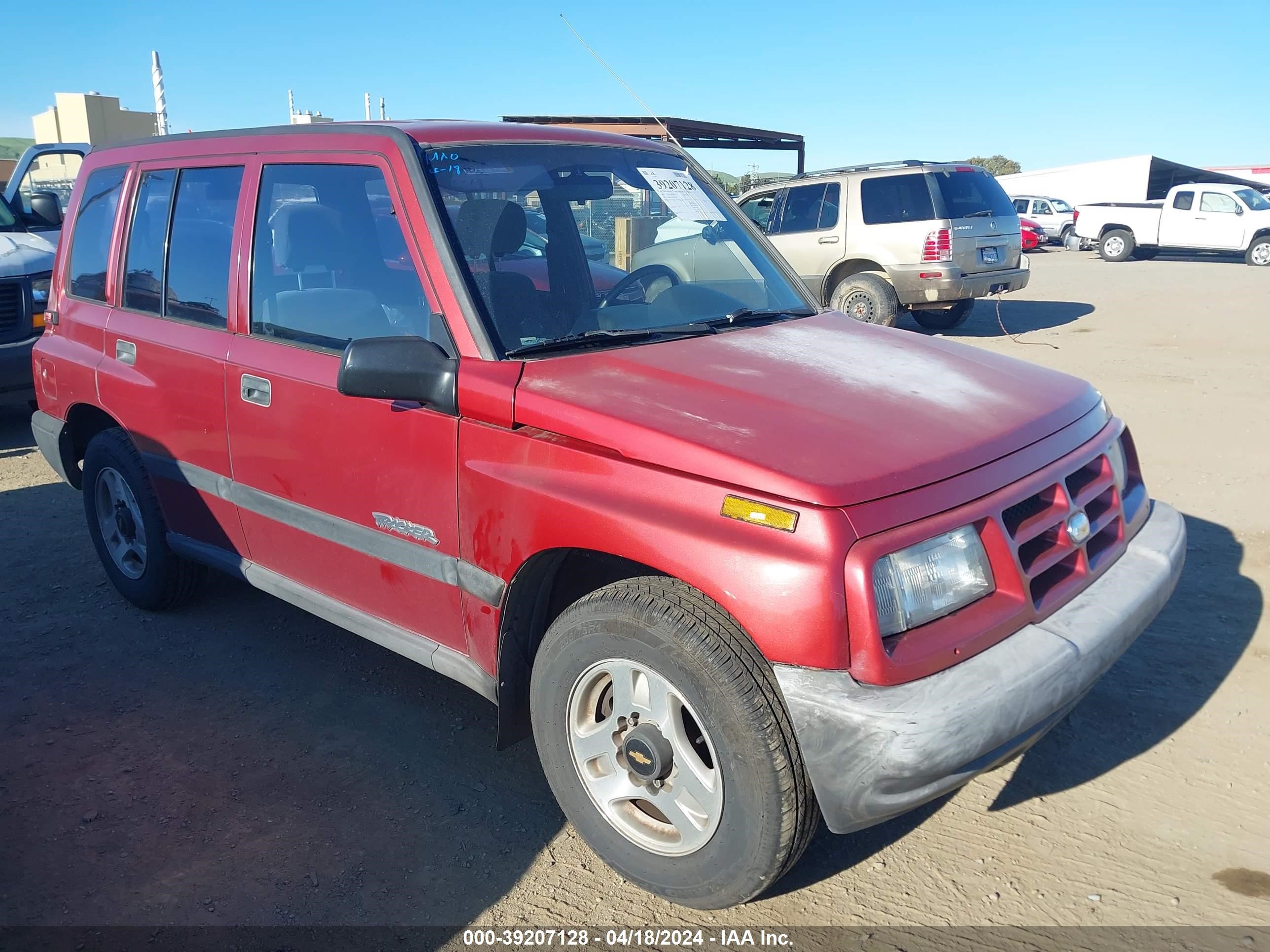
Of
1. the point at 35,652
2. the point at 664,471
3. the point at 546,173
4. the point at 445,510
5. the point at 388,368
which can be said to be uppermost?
the point at 546,173

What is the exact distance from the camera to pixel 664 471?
2377mm

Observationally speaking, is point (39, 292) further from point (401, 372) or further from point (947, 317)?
point (947, 317)

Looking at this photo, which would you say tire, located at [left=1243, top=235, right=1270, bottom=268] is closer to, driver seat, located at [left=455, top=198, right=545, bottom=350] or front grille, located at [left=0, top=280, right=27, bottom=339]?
front grille, located at [left=0, top=280, right=27, bottom=339]

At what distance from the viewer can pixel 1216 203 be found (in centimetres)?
2352

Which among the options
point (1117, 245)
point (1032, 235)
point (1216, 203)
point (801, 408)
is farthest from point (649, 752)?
point (1032, 235)

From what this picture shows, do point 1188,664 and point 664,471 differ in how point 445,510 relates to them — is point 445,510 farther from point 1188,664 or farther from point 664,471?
point 1188,664

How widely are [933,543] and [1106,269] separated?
23.1 meters

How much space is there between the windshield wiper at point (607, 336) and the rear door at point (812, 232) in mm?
9094

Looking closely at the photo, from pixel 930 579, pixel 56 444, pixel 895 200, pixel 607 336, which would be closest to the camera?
pixel 930 579

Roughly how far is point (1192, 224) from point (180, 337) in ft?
84.8

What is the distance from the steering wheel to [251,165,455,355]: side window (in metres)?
0.61

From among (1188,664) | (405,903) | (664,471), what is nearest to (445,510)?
(664,471)

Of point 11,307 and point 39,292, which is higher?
point 39,292

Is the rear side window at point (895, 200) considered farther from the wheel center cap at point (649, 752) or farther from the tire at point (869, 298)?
the wheel center cap at point (649, 752)
